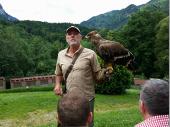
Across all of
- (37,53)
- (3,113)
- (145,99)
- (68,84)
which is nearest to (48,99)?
(3,113)

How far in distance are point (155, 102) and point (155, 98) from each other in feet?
0.08

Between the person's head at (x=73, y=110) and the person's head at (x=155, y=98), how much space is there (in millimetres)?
391

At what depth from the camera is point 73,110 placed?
129 inches

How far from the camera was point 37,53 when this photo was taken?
67562mm

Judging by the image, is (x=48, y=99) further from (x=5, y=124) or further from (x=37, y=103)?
(x=5, y=124)

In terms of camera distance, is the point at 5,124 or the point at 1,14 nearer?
the point at 5,124

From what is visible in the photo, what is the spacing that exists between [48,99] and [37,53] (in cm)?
4200

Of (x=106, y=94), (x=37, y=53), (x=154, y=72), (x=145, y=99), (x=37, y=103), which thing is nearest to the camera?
(x=145, y=99)

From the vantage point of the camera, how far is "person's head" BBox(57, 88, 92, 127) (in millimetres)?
3279

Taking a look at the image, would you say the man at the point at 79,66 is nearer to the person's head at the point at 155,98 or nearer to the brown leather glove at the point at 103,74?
the brown leather glove at the point at 103,74

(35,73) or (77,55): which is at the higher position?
(77,55)

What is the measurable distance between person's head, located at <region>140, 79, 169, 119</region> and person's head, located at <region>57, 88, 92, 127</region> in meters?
0.39

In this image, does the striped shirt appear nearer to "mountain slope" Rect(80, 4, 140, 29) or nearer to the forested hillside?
the forested hillside

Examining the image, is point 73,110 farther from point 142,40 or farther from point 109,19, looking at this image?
point 109,19
